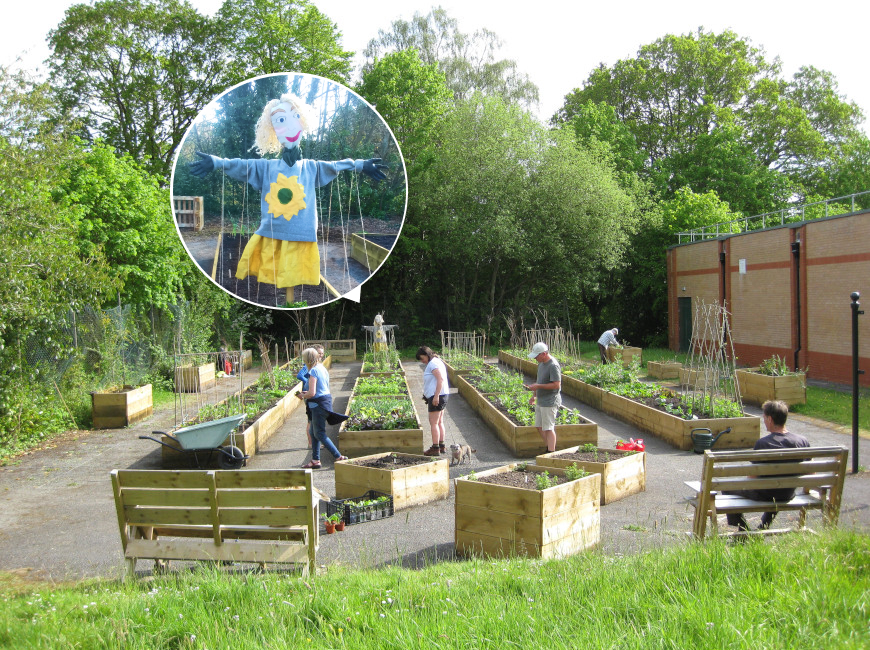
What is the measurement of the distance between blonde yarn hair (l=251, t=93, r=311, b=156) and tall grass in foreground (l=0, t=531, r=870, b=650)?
9542 mm

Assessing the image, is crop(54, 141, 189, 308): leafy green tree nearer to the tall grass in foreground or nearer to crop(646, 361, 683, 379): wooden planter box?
crop(646, 361, 683, 379): wooden planter box

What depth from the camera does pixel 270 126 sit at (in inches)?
502

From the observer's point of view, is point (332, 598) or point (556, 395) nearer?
point (332, 598)

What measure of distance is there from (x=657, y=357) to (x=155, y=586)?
25594 millimetres

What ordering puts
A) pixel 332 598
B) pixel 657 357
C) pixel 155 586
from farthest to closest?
1. pixel 657 357
2. pixel 155 586
3. pixel 332 598

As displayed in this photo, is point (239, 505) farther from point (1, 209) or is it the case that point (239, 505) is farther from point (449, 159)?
point (449, 159)

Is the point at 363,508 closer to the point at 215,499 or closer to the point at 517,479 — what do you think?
the point at 517,479

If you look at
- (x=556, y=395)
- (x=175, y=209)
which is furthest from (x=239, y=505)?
(x=175, y=209)

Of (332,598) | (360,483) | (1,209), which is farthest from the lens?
(1,209)

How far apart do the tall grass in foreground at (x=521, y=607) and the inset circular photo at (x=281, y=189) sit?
849 cm

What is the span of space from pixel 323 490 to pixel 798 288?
61.3 ft

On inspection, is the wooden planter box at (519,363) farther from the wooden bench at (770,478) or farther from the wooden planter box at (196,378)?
the wooden bench at (770,478)

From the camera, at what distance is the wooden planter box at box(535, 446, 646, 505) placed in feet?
24.6

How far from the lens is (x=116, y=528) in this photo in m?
7.10
